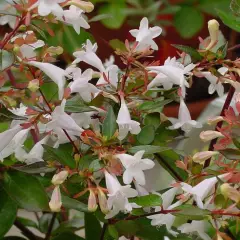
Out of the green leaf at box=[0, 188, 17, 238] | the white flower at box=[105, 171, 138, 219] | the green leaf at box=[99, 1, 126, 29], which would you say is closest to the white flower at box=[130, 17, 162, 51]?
the white flower at box=[105, 171, 138, 219]

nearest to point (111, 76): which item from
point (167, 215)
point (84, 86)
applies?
point (84, 86)

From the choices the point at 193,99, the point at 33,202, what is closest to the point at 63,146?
the point at 33,202

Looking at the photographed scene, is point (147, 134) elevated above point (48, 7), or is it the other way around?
point (48, 7)

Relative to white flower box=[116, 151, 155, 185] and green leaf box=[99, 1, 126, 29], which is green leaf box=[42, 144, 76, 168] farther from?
green leaf box=[99, 1, 126, 29]

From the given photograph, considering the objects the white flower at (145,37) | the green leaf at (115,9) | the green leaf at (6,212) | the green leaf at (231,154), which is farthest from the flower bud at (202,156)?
the green leaf at (115,9)

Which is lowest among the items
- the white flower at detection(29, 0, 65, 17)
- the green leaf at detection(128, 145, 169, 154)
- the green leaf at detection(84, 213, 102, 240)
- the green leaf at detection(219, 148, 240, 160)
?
the green leaf at detection(84, 213, 102, 240)

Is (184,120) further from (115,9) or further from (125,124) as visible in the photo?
(115,9)
